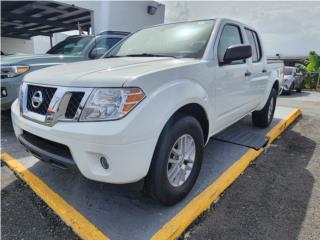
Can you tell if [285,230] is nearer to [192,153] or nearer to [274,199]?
[274,199]

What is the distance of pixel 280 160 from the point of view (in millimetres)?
3703

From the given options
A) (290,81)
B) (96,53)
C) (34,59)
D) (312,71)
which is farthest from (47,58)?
(312,71)

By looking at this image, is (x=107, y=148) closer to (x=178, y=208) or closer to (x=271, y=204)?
(x=178, y=208)

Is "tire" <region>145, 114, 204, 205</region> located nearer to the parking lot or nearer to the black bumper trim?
the parking lot

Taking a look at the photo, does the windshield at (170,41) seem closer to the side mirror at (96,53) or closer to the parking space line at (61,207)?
the side mirror at (96,53)

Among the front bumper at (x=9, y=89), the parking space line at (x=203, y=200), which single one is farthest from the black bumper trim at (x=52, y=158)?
the front bumper at (x=9, y=89)

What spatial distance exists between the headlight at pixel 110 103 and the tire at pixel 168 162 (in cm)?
40

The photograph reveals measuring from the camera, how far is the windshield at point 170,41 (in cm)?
294

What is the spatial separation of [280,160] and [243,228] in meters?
1.76

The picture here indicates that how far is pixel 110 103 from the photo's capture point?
1.95m

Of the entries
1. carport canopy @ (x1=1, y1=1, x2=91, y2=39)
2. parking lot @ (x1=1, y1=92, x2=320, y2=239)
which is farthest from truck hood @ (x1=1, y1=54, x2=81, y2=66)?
carport canopy @ (x1=1, y1=1, x2=91, y2=39)

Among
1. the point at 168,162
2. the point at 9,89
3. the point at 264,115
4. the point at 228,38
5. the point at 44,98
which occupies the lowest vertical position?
the point at 264,115

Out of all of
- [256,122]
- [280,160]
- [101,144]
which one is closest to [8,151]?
[101,144]

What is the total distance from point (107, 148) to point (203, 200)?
1194 millimetres
